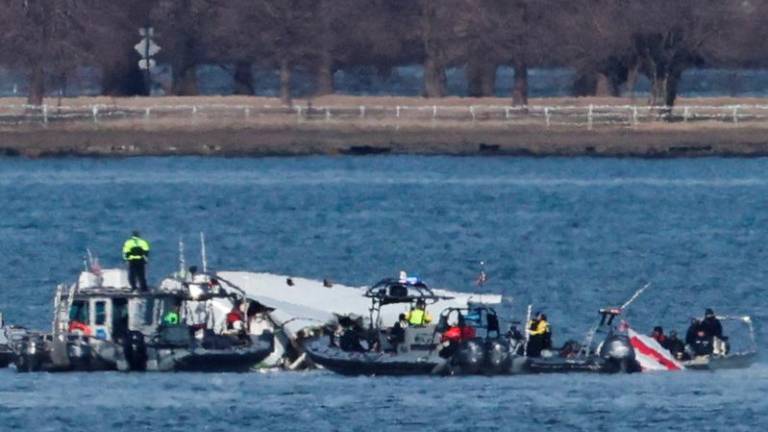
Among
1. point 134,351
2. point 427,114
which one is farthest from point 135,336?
point 427,114

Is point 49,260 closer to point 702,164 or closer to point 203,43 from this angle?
point 702,164

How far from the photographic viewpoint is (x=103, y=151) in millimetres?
112625

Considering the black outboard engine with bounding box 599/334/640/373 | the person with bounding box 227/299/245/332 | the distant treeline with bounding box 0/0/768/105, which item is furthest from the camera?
the distant treeline with bounding box 0/0/768/105

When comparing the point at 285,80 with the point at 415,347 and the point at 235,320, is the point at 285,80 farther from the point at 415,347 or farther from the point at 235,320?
the point at 415,347

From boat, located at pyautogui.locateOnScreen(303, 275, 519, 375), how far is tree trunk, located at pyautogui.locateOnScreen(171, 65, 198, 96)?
83.9 metres

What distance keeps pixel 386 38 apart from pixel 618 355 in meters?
87.9

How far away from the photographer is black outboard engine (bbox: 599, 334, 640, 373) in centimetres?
4725

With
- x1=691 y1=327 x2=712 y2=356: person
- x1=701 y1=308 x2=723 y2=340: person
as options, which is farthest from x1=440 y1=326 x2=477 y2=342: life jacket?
x1=701 y1=308 x2=723 y2=340: person

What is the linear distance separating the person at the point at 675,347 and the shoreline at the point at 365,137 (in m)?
61.8

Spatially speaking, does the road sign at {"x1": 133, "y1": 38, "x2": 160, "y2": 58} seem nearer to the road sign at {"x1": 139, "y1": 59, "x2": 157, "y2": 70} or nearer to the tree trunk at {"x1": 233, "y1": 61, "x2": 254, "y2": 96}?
the road sign at {"x1": 139, "y1": 59, "x2": 157, "y2": 70}

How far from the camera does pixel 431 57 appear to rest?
424 ft

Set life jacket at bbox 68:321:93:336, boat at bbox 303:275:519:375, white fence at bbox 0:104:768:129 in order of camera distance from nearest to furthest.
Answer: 1. boat at bbox 303:275:519:375
2. life jacket at bbox 68:321:93:336
3. white fence at bbox 0:104:768:129

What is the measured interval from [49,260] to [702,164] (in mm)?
47114

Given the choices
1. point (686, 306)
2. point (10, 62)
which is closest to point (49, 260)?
point (686, 306)
